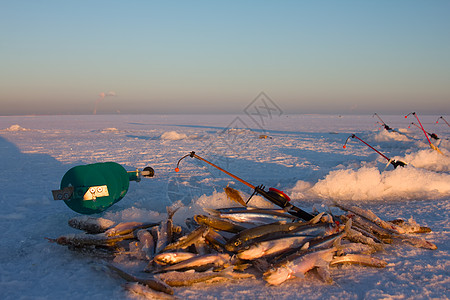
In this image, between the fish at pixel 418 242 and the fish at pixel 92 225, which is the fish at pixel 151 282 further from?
the fish at pixel 418 242

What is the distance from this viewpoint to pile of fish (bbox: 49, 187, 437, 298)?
296 centimetres

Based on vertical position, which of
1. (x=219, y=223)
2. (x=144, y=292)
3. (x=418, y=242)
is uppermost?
(x=219, y=223)

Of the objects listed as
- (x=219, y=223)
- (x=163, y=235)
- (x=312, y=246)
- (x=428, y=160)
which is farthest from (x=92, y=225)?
(x=428, y=160)

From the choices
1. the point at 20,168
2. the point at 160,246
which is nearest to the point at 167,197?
the point at 160,246

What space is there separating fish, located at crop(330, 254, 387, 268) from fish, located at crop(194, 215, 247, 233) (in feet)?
3.47

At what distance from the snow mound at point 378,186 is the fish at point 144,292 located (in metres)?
4.75

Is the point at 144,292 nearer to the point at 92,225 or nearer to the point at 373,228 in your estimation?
the point at 92,225

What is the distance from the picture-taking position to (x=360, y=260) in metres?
3.33

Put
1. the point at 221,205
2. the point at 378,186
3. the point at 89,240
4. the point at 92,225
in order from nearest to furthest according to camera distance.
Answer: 1. the point at 89,240
2. the point at 92,225
3. the point at 221,205
4. the point at 378,186

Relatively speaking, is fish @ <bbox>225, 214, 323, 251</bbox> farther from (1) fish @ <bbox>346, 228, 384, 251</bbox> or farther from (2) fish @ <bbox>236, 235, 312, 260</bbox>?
(1) fish @ <bbox>346, 228, 384, 251</bbox>

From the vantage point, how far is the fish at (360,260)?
3305mm

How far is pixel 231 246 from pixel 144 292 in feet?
3.11

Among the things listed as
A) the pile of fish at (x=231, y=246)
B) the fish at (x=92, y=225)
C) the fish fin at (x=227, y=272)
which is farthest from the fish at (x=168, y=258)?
the fish at (x=92, y=225)

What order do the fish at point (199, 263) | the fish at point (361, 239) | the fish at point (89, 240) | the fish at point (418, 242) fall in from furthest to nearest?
the fish at point (418, 242), the fish at point (361, 239), the fish at point (89, 240), the fish at point (199, 263)
